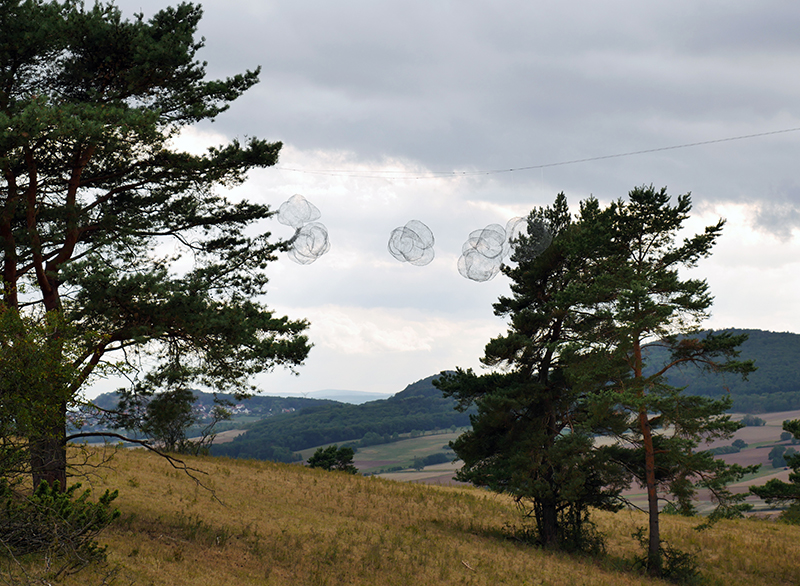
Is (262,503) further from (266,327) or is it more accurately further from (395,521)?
(266,327)

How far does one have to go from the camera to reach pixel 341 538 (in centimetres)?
1758

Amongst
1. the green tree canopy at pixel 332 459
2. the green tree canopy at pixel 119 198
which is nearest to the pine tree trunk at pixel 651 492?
the green tree canopy at pixel 119 198

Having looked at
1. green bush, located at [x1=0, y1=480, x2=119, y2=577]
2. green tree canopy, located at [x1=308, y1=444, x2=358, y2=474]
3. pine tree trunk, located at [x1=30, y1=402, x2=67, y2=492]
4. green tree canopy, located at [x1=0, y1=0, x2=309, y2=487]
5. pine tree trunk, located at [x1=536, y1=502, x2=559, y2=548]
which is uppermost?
green tree canopy, located at [x1=0, y1=0, x2=309, y2=487]

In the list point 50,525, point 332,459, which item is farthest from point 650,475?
point 332,459

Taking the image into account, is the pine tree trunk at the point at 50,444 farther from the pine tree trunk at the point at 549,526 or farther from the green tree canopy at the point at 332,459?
the green tree canopy at the point at 332,459

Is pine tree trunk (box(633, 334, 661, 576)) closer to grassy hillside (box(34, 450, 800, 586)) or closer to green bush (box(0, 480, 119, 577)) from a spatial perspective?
grassy hillside (box(34, 450, 800, 586))

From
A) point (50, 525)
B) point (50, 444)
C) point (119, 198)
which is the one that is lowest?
point (50, 525)

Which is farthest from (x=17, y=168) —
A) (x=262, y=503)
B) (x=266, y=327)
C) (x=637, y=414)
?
(x=637, y=414)

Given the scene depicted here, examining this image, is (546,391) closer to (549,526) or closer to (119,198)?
(549,526)

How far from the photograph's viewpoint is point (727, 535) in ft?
86.8

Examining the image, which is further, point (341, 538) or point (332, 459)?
point (332, 459)

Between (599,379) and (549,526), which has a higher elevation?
(599,379)

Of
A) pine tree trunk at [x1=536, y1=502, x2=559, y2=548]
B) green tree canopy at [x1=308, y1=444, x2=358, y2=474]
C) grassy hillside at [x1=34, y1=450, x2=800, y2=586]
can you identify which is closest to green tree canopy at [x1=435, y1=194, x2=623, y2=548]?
pine tree trunk at [x1=536, y1=502, x2=559, y2=548]

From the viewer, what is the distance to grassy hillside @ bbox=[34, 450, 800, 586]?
545 inches
